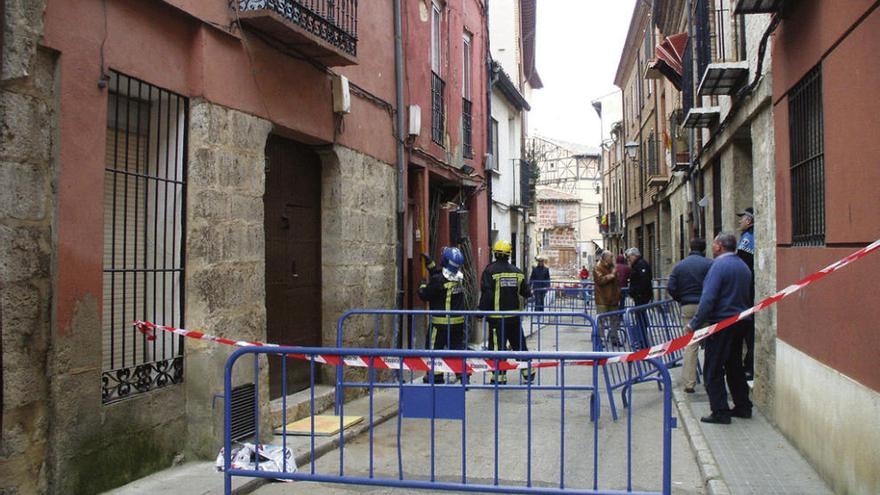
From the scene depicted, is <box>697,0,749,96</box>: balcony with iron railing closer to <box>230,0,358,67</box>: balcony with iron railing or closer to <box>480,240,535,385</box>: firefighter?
<box>480,240,535,385</box>: firefighter

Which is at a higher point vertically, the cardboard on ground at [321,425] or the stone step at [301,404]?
the stone step at [301,404]

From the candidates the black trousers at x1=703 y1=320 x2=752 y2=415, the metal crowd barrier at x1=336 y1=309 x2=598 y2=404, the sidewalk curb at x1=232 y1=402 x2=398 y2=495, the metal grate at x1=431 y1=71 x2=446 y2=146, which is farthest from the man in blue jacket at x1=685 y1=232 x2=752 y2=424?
the metal grate at x1=431 y1=71 x2=446 y2=146

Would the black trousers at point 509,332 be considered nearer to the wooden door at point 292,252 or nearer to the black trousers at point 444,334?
the black trousers at point 444,334

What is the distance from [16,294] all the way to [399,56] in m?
6.79

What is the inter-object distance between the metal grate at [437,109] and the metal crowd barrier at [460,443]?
17.4ft

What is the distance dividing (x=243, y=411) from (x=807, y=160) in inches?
191

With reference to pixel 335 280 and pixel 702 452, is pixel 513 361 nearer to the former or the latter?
pixel 702 452

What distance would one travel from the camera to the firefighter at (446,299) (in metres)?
8.52

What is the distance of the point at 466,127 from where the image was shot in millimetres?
14930

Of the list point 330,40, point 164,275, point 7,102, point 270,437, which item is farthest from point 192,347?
point 330,40

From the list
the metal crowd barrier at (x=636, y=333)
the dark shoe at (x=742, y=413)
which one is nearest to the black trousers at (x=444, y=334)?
the metal crowd barrier at (x=636, y=333)

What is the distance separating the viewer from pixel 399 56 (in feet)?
32.8

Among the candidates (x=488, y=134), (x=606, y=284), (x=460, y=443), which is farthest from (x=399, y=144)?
(x=488, y=134)

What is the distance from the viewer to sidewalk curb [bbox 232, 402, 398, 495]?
16.7ft
